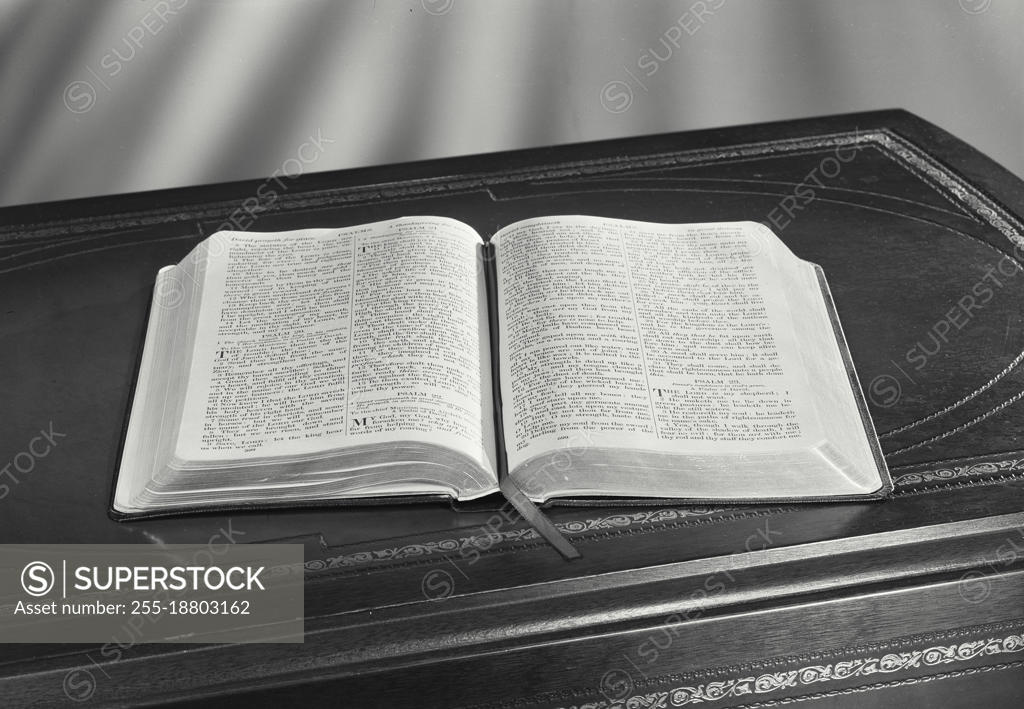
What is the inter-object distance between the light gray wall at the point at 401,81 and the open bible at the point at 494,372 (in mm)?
1486

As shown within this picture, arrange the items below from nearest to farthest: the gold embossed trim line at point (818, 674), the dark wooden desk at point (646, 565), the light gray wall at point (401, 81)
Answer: the dark wooden desk at point (646, 565) < the gold embossed trim line at point (818, 674) < the light gray wall at point (401, 81)

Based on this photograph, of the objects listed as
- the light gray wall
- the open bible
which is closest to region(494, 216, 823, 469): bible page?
the open bible

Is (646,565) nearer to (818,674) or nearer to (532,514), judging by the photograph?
(532,514)

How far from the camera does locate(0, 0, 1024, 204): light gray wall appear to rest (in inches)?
111

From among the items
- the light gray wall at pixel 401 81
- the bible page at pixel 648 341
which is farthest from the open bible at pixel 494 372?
→ the light gray wall at pixel 401 81

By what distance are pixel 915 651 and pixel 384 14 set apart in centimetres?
231

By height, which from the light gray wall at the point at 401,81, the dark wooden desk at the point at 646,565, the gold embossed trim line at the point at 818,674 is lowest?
the gold embossed trim line at the point at 818,674

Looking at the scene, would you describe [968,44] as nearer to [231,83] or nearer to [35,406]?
[231,83]

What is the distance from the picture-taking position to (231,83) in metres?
2.88

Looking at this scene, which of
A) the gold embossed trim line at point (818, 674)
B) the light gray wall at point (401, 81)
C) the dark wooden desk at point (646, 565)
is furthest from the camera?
the light gray wall at point (401, 81)

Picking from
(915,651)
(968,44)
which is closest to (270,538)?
(915,651)

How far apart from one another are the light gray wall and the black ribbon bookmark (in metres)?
1.82

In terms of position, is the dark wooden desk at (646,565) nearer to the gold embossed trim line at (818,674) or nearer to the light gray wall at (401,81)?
the gold embossed trim line at (818,674)

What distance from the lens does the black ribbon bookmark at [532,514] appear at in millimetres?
1107
